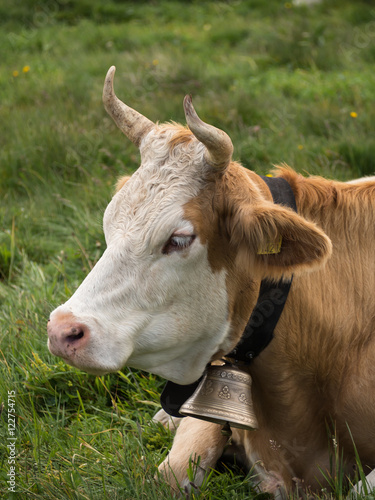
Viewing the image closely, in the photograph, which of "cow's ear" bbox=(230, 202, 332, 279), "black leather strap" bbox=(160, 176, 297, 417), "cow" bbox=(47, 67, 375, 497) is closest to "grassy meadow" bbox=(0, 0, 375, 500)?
"cow" bbox=(47, 67, 375, 497)

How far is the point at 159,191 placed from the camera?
2543 mm

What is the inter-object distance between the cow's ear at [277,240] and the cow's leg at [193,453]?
3.00ft

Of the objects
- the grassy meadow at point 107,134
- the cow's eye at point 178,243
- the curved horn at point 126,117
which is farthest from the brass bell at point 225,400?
the curved horn at point 126,117

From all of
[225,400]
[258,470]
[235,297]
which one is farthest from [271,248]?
[258,470]

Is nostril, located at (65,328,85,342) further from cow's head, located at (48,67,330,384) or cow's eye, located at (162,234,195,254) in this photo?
cow's eye, located at (162,234,195,254)

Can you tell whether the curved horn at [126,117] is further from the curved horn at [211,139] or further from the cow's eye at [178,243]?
the cow's eye at [178,243]

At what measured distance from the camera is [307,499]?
253 centimetres

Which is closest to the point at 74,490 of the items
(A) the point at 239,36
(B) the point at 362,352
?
(B) the point at 362,352

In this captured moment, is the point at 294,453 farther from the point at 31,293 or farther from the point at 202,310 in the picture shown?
the point at 31,293

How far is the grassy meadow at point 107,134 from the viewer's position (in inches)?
124

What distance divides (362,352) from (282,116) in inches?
171

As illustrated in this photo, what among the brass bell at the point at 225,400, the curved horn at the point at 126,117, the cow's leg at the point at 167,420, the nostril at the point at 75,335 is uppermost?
the curved horn at the point at 126,117

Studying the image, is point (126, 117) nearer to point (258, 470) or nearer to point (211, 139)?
point (211, 139)

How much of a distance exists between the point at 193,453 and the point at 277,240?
1149 millimetres
